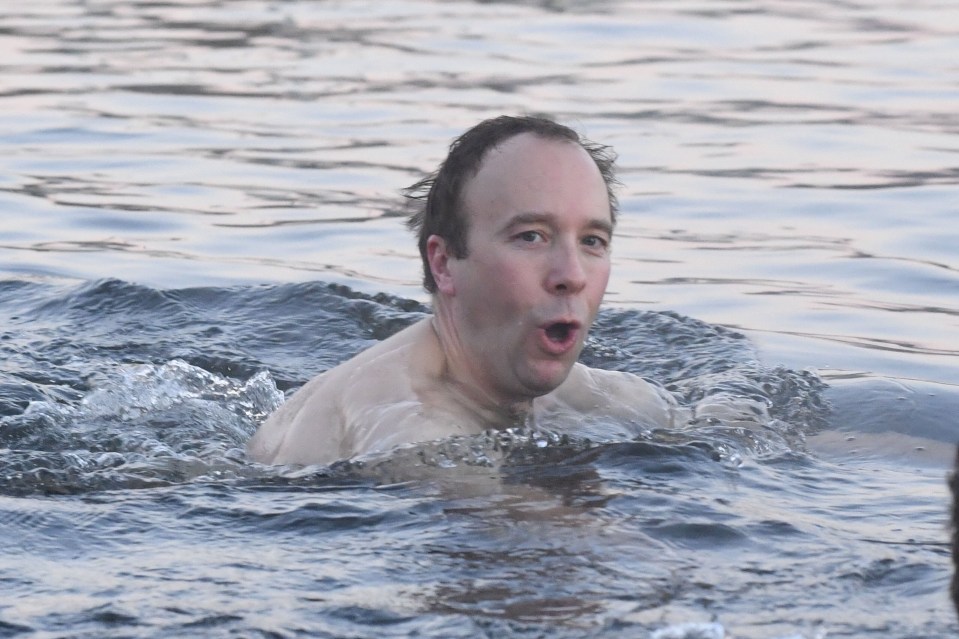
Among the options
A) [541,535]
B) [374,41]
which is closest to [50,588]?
[541,535]

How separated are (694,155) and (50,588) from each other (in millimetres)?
7697

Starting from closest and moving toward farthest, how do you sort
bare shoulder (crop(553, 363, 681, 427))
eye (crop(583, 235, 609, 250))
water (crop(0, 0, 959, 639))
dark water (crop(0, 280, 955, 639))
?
dark water (crop(0, 280, 955, 639)) → water (crop(0, 0, 959, 639)) → eye (crop(583, 235, 609, 250)) → bare shoulder (crop(553, 363, 681, 427))

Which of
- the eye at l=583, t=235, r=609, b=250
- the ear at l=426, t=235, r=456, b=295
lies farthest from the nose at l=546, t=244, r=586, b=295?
the ear at l=426, t=235, r=456, b=295

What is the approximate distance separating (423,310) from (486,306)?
8.91 ft

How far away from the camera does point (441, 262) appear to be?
513 centimetres

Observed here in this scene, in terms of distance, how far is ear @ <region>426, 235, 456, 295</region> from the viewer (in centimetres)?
510

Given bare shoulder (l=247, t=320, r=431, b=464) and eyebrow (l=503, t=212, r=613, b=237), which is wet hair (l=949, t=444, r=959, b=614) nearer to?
eyebrow (l=503, t=212, r=613, b=237)

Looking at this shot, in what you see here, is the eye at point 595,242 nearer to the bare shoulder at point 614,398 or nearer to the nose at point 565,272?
the nose at point 565,272

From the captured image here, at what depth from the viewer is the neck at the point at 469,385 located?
513 centimetres

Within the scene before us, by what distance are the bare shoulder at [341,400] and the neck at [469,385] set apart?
0.08 meters

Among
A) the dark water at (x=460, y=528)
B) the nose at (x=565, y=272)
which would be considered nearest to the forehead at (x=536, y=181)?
the nose at (x=565, y=272)

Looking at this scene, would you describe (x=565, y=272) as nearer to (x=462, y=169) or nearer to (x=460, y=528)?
(x=462, y=169)

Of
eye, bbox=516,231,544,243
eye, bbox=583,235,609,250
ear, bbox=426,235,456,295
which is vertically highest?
eye, bbox=516,231,544,243

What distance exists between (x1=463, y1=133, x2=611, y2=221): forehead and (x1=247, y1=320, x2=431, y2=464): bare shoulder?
51 cm
